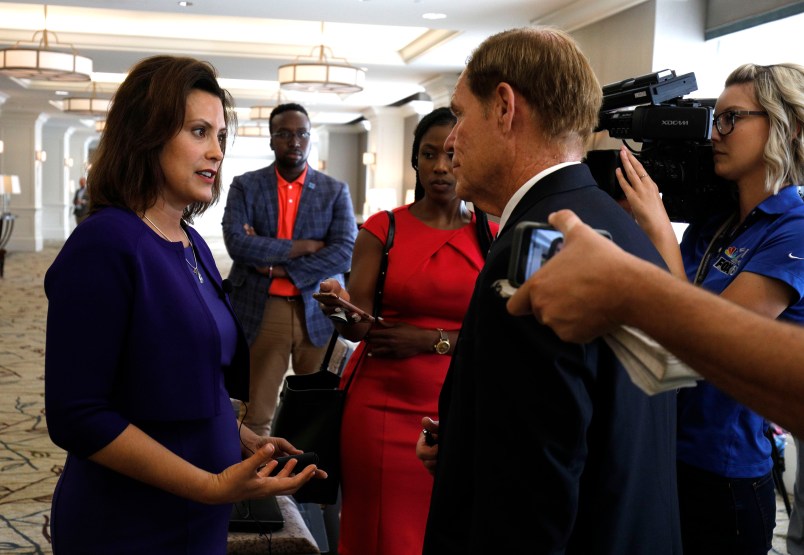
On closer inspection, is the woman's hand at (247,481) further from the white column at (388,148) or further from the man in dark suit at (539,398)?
the white column at (388,148)

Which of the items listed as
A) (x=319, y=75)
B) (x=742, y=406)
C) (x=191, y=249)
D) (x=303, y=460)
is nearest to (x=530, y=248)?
(x=303, y=460)

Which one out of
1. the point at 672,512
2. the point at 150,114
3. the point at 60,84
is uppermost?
the point at 60,84

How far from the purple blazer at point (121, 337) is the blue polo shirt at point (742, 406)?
1.16m

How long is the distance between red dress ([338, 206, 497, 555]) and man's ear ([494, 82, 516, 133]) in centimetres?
126

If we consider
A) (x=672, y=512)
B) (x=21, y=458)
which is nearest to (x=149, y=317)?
(x=672, y=512)

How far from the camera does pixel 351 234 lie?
4.42 meters

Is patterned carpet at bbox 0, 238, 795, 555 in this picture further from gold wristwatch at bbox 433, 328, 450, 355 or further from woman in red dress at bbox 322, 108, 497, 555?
gold wristwatch at bbox 433, 328, 450, 355

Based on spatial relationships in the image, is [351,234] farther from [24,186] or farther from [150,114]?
[24,186]

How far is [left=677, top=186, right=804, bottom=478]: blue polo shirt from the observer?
195 cm

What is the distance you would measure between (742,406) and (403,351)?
1038 millimetres

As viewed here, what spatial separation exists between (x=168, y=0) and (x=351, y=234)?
5.34m

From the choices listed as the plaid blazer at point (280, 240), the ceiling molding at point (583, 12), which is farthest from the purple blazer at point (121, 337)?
the ceiling molding at point (583, 12)

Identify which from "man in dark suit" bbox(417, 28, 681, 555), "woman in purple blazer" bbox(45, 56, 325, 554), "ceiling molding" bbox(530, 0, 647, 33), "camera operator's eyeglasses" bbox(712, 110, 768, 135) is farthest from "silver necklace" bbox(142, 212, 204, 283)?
"ceiling molding" bbox(530, 0, 647, 33)

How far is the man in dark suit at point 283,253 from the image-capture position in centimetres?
413
